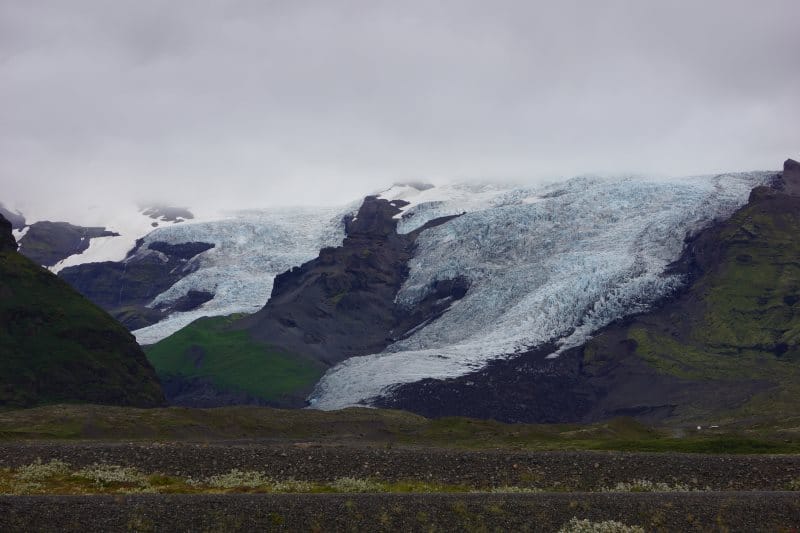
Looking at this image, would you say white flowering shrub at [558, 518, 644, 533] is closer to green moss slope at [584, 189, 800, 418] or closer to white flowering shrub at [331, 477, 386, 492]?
white flowering shrub at [331, 477, 386, 492]

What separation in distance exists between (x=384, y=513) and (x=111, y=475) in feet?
45.6

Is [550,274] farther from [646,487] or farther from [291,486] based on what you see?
[291,486]

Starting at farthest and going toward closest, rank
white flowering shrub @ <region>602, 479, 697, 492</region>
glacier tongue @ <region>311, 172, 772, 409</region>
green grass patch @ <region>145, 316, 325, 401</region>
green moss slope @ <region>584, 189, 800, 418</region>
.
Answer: green grass patch @ <region>145, 316, 325, 401</region>, glacier tongue @ <region>311, 172, 772, 409</region>, green moss slope @ <region>584, 189, 800, 418</region>, white flowering shrub @ <region>602, 479, 697, 492</region>

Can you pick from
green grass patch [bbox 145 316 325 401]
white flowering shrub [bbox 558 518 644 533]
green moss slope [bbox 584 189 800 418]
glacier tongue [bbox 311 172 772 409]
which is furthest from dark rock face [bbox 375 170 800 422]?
white flowering shrub [bbox 558 518 644 533]

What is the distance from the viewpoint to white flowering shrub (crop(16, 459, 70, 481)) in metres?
34.1

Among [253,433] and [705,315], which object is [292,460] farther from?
[705,315]

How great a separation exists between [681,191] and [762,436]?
119895 millimetres

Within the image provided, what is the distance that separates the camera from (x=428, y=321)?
623 feet

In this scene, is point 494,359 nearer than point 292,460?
No

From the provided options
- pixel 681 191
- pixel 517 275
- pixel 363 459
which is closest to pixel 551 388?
pixel 517 275

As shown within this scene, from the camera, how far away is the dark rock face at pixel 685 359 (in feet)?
464

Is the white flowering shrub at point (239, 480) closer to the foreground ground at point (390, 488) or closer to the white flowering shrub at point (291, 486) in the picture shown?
the foreground ground at point (390, 488)

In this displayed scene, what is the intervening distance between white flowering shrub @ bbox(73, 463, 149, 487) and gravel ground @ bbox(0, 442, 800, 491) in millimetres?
658

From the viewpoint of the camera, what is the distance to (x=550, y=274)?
561 feet
